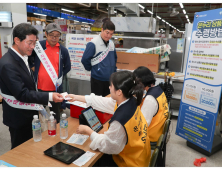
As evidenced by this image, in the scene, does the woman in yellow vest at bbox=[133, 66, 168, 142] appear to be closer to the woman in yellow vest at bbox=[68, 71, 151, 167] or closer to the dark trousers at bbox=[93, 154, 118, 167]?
the woman in yellow vest at bbox=[68, 71, 151, 167]

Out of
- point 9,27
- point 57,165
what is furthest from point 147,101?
point 9,27

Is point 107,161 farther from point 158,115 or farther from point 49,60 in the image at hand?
point 49,60

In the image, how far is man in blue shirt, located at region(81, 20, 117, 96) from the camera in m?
2.92

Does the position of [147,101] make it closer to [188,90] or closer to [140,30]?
[188,90]

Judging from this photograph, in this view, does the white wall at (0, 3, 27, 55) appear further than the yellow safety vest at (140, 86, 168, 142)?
Yes

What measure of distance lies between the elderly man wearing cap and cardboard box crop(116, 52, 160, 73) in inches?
66.2

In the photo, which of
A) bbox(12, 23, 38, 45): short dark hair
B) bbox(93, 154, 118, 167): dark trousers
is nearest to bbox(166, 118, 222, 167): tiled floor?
bbox(93, 154, 118, 167): dark trousers

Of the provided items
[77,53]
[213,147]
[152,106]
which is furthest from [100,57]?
[213,147]

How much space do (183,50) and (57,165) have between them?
3.74 meters

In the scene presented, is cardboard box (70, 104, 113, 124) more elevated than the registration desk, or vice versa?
cardboard box (70, 104, 113, 124)

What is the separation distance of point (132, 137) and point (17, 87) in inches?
39.9

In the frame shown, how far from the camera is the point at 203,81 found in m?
2.46

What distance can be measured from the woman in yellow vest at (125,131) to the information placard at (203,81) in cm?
140

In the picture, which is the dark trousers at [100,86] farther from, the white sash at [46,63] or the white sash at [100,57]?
Answer: the white sash at [46,63]
